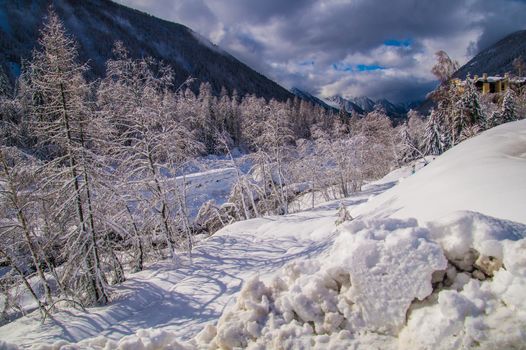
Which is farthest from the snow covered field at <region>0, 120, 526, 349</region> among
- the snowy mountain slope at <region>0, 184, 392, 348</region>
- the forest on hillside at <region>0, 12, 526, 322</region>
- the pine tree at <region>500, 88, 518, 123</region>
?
the pine tree at <region>500, 88, 518, 123</region>

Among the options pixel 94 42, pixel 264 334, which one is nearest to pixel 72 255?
pixel 264 334

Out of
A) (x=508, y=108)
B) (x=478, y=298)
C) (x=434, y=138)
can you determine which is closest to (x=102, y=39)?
(x=434, y=138)

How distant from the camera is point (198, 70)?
178 m

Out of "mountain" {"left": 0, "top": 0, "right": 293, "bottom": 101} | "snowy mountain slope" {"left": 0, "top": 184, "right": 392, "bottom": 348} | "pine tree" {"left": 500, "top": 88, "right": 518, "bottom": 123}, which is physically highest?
"mountain" {"left": 0, "top": 0, "right": 293, "bottom": 101}

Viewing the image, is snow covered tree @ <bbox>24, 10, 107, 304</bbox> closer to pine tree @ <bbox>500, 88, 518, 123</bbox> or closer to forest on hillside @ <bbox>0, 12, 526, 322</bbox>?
forest on hillside @ <bbox>0, 12, 526, 322</bbox>

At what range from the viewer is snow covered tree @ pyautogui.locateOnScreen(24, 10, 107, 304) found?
9906 mm

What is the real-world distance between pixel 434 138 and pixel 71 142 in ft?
143

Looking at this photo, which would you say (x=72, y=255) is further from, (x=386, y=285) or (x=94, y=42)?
(x=94, y=42)

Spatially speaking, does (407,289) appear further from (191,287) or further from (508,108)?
(508,108)

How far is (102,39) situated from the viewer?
493 ft

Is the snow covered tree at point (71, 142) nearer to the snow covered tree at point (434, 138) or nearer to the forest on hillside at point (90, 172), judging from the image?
the forest on hillside at point (90, 172)

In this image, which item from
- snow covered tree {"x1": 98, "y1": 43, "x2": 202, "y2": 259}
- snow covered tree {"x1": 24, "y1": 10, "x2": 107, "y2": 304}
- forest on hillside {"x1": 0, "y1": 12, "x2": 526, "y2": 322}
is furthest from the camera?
snow covered tree {"x1": 98, "y1": 43, "x2": 202, "y2": 259}

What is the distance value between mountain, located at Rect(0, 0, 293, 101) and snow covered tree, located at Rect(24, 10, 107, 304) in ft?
378

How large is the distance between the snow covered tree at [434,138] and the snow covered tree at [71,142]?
40897mm
